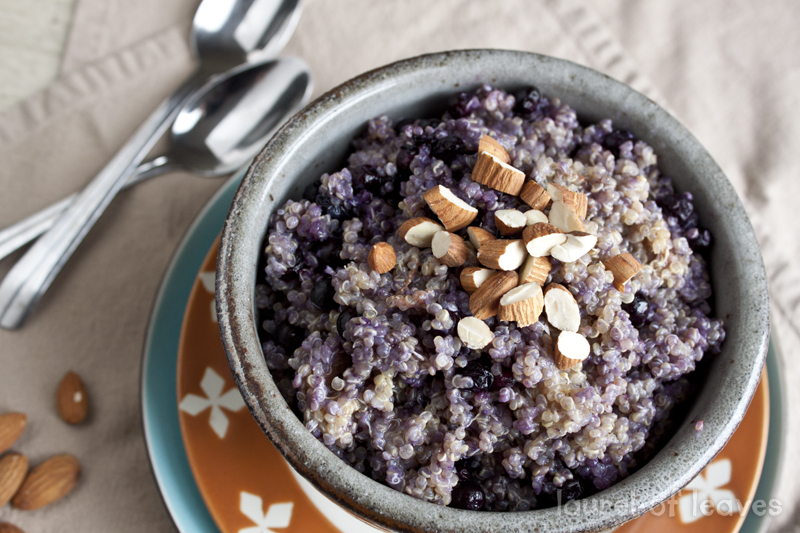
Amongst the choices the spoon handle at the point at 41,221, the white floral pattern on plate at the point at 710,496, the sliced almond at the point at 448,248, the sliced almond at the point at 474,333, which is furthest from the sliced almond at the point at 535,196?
the spoon handle at the point at 41,221

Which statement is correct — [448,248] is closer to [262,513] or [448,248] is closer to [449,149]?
[449,149]

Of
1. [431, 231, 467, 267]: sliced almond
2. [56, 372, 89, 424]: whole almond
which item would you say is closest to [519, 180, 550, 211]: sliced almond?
[431, 231, 467, 267]: sliced almond

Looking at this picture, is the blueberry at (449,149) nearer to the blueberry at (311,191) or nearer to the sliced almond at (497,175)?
the sliced almond at (497,175)

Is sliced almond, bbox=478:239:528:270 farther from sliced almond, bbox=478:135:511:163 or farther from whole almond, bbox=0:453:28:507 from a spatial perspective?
whole almond, bbox=0:453:28:507

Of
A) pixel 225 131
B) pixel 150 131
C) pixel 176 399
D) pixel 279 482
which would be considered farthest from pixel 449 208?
pixel 150 131

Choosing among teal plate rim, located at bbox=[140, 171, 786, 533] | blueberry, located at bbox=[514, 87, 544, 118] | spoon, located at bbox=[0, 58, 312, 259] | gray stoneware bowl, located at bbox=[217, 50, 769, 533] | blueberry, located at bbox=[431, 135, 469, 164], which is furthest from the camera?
spoon, located at bbox=[0, 58, 312, 259]

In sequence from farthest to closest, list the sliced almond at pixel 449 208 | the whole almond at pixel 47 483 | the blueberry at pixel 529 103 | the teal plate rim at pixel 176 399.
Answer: the whole almond at pixel 47 483 → the teal plate rim at pixel 176 399 → the blueberry at pixel 529 103 → the sliced almond at pixel 449 208

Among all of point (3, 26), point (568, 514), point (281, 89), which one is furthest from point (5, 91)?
point (568, 514)
